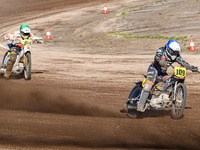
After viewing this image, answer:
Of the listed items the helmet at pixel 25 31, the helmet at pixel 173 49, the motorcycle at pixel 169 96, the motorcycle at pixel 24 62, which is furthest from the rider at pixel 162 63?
the helmet at pixel 25 31

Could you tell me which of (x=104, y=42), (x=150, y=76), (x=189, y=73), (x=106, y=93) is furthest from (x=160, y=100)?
(x=104, y=42)

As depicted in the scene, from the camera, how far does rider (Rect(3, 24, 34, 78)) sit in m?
11.7

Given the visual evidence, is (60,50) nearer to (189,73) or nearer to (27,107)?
(189,73)

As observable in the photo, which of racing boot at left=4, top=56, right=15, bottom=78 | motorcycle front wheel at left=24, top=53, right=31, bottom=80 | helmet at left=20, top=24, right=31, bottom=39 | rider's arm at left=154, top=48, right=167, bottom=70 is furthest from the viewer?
racing boot at left=4, top=56, right=15, bottom=78

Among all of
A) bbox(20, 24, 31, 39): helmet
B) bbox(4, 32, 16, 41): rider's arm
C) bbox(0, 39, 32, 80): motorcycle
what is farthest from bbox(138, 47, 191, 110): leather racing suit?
bbox(4, 32, 16, 41): rider's arm

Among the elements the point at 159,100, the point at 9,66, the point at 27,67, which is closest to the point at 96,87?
the point at 27,67

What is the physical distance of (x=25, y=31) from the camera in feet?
38.4

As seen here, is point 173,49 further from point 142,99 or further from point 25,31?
point 25,31

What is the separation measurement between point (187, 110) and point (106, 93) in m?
2.66

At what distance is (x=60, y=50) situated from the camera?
19.2m

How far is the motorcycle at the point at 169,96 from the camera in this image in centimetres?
751

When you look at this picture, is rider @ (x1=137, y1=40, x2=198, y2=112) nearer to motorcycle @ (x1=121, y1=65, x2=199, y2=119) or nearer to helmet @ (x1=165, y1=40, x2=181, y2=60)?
helmet @ (x1=165, y1=40, x2=181, y2=60)

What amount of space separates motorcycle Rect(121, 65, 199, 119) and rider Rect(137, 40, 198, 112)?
5.0 inches

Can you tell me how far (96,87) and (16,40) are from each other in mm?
3134
